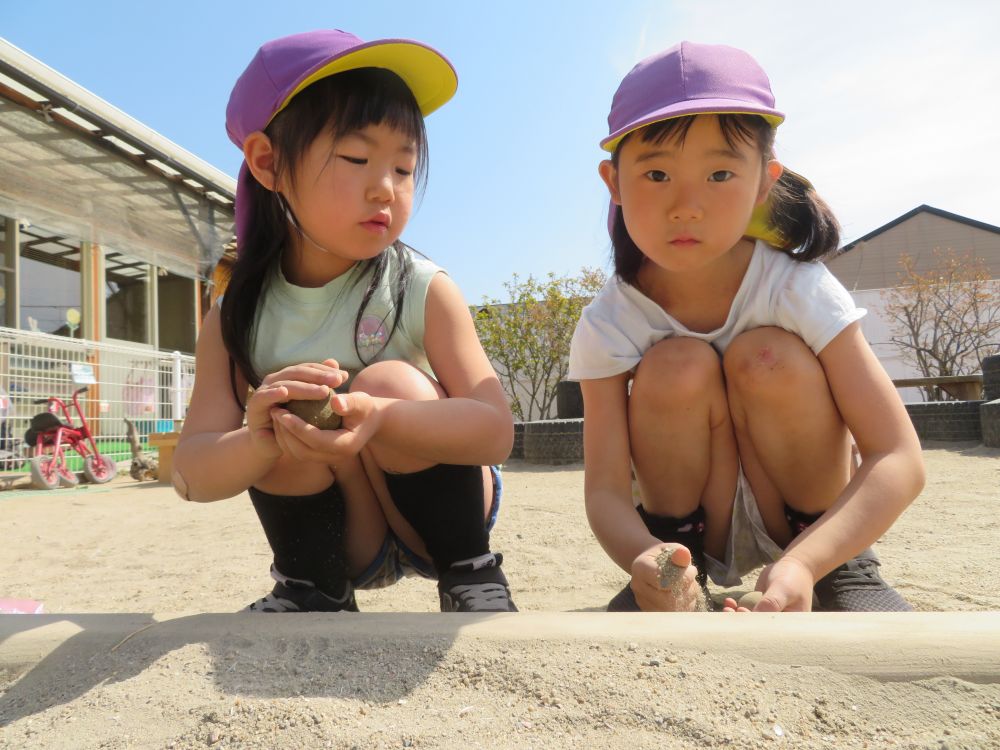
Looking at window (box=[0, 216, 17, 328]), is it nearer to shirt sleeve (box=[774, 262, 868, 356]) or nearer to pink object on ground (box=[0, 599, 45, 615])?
pink object on ground (box=[0, 599, 45, 615])

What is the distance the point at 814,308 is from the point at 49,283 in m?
8.35

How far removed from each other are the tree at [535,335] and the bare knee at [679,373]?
9882mm

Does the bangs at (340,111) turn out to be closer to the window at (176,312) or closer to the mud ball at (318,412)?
the mud ball at (318,412)

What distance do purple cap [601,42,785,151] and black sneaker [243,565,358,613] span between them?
3.49 feet

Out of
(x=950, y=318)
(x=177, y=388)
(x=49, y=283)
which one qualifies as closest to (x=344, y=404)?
(x=177, y=388)

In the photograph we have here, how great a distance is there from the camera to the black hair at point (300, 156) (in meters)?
1.42

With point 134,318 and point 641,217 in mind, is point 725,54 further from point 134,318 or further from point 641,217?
point 134,318

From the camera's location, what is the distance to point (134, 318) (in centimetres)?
918

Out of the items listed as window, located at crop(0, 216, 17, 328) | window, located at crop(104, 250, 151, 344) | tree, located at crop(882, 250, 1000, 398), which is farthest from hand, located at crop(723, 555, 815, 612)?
tree, located at crop(882, 250, 1000, 398)

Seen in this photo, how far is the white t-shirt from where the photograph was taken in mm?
1479

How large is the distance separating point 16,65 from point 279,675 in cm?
696

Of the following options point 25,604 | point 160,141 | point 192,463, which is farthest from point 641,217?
point 160,141

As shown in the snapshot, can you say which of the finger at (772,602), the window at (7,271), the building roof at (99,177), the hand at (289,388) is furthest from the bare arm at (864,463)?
the window at (7,271)

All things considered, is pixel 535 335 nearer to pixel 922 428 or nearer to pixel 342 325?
pixel 922 428
